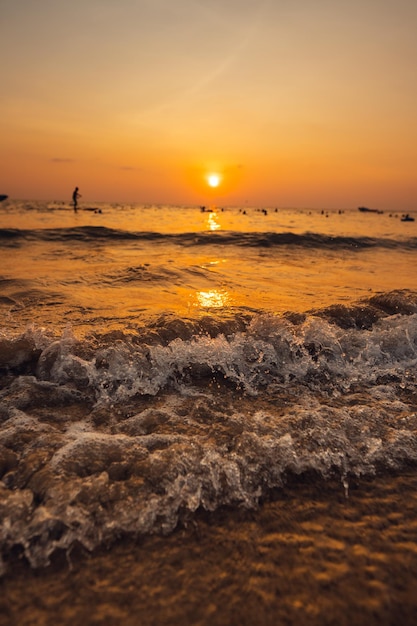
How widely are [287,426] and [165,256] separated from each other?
11038mm

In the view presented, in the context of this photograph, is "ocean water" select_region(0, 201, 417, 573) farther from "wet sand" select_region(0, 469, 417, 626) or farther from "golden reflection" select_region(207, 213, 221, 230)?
"golden reflection" select_region(207, 213, 221, 230)

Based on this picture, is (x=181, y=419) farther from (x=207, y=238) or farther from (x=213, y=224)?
(x=213, y=224)

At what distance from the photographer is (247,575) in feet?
6.20

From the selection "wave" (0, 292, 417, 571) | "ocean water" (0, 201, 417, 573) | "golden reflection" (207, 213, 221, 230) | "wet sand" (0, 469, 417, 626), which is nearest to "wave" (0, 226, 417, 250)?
"golden reflection" (207, 213, 221, 230)

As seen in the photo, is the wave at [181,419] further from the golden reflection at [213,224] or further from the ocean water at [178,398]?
the golden reflection at [213,224]

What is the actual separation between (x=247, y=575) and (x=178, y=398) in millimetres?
1963

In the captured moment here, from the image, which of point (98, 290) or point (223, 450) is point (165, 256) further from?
point (223, 450)

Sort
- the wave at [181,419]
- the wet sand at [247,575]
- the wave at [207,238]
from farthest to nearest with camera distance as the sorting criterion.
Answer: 1. the wave at [207,238]
2. the wave at [181,419]
3. the wet sand at [247,575]

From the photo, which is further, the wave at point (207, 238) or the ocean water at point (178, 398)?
the wave at point (207, 238)

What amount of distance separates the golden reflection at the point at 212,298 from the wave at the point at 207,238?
9692mm

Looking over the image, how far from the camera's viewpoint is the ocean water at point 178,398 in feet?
7.61

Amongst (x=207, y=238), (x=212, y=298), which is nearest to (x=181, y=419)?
(x=212, y=298)

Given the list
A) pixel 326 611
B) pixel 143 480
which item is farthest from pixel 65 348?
pixel 326 611

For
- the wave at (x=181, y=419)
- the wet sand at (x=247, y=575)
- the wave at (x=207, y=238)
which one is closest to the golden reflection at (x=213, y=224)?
the wave at (x=207, y=238)
